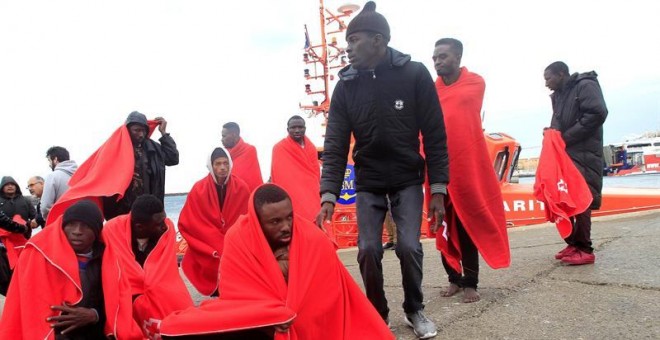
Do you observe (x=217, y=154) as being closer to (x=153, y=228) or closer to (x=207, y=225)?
(x=207, y=225)

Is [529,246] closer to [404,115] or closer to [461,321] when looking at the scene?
[461,321]

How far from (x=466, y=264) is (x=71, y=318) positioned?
282 centimetres

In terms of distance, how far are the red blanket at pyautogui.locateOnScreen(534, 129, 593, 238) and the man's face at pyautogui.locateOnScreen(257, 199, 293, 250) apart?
127 inches

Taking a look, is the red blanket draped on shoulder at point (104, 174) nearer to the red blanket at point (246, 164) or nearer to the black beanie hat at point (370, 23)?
the red blanket at point (246, 164)

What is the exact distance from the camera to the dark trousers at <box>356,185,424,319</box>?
3.37m

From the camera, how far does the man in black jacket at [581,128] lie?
4.89m

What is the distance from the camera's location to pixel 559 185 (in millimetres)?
5008

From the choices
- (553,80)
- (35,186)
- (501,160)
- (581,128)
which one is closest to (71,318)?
(581,128)

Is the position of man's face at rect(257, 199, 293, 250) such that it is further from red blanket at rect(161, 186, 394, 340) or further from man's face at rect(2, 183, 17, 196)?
man's face at rect(2, 183, 17, 196)

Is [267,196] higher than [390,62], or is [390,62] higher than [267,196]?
[390,62]

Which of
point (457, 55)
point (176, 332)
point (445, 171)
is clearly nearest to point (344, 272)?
point (176, 332)

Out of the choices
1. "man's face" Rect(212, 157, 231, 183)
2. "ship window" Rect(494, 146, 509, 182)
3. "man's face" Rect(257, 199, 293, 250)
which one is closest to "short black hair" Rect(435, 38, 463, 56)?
"man's face" Rect(257, 199, 293, 250)

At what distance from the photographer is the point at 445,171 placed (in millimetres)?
3547

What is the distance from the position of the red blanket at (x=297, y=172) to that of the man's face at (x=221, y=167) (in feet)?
4.54
